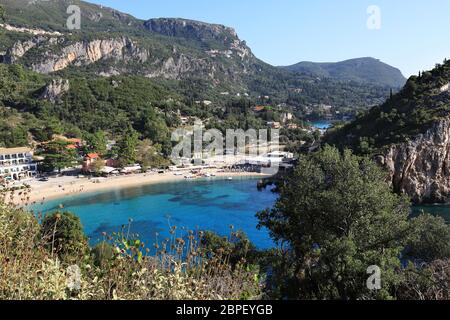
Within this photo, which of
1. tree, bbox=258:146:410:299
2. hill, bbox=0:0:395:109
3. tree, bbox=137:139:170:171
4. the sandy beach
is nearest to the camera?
tree, bbox=258:146:410:299

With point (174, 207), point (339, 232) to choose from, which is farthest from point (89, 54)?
point (339, 232)

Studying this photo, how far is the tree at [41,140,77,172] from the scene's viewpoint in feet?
135

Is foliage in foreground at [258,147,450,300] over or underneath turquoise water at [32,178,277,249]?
over

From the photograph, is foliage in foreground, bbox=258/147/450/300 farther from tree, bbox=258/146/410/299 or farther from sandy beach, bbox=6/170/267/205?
sandy beach, bbox=6/170/267/205

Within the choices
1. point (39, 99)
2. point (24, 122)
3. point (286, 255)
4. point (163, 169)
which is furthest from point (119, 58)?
point (286, 255)

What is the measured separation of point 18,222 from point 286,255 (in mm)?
6892

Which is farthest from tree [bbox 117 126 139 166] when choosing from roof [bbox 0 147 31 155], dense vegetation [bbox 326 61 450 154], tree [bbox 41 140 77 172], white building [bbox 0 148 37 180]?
dense vegetation [bbox 326 61 450 154]

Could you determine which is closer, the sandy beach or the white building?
the sandy beach

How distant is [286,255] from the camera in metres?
9.52

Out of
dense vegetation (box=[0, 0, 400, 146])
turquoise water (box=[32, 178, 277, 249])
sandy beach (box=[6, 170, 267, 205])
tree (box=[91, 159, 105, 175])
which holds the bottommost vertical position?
turquoise water (box=[32, 178, 277, 249])

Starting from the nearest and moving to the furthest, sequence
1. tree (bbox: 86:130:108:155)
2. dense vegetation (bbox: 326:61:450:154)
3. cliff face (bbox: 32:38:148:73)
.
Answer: dense vegetation (bbox: 326:61:450:154) < tree (bbox: 86:130:108:155) < cliff face (bbox: 32:38:148:73)

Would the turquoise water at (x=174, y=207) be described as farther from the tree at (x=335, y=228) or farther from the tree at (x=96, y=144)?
the tree at (x=335, y=228)

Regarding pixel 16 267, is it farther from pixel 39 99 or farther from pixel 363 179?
pixel 39 99

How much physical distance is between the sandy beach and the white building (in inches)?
103
